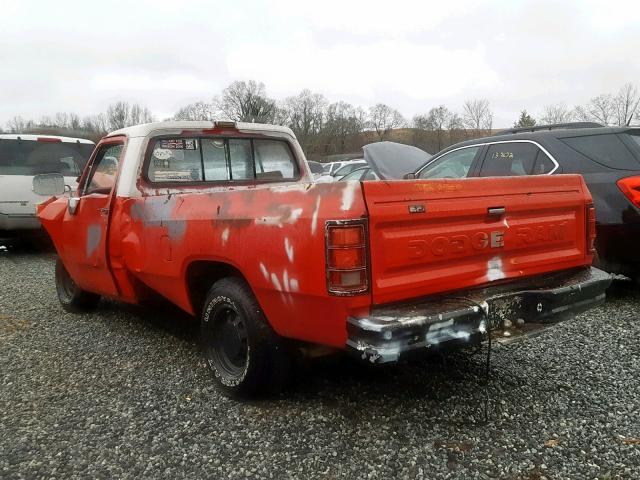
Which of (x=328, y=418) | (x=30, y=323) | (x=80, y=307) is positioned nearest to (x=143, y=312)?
(x=80, y=307)

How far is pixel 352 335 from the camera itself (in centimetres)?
257

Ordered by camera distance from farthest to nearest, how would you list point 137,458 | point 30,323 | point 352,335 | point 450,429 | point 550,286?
point 30,323, point 550,286, point 450,429, point 137,458, point 352,335

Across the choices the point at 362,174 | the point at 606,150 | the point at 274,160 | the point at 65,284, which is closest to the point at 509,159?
the point at 606,150

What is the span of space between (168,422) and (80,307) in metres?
2.76

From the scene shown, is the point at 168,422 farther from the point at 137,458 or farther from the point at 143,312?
the point at 143,312

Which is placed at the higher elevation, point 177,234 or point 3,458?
point 177,234

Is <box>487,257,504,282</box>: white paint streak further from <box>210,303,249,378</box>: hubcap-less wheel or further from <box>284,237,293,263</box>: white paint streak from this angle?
<box>210,303,249,378</box>: hubcap-less wheel

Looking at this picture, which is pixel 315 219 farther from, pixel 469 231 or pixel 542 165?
pixel 542 165

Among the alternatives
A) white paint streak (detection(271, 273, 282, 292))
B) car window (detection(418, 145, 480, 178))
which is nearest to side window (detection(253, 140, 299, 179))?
car window (detection(418, 145, 480, 178))

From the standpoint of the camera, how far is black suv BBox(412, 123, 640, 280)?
4.62m

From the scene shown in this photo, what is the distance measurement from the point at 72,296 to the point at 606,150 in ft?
16.4

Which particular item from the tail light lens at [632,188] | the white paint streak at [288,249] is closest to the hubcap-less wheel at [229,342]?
the white paint streak at [288,249]

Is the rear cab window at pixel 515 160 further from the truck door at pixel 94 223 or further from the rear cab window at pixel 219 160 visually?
the truck door at pixel 94 223

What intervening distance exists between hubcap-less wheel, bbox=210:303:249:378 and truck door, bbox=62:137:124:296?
134 cm
